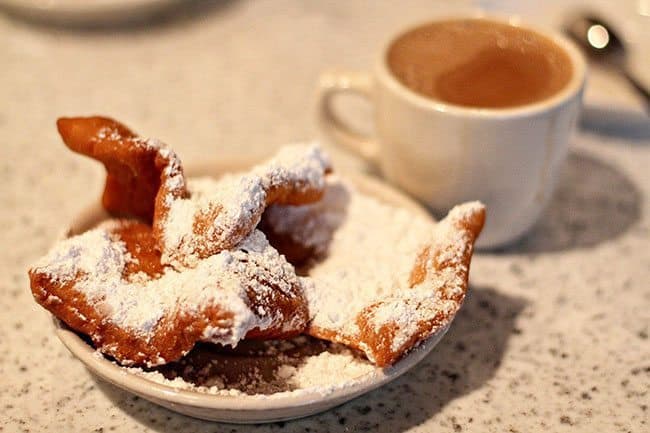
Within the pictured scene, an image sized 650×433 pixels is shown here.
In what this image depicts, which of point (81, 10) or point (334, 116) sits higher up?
point (81, 10)

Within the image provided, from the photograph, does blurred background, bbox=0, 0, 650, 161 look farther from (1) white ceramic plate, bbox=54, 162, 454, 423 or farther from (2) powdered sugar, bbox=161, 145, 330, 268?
(1) white ceramic plate, bbox=54, 162, 454, 423

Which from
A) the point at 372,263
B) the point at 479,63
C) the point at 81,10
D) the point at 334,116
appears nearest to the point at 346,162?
the point at 334,116

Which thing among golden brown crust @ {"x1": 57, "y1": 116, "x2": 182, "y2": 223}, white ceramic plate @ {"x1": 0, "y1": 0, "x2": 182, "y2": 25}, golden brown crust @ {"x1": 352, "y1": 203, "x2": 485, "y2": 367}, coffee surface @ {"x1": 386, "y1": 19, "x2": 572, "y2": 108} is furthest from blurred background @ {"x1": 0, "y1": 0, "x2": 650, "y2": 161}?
golden brown crust @ {"x1": 352, "y1": 203, "x2": 485, "y2": 367}

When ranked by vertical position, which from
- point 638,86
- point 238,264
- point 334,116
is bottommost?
point 638,86

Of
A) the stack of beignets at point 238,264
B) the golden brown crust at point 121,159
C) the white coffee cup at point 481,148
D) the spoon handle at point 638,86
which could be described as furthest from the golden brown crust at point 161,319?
the spoon handle at point 638,86

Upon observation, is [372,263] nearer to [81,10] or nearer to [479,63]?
[479,63]

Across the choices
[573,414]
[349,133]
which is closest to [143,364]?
[573,414]

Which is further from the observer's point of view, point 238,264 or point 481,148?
point 481,148

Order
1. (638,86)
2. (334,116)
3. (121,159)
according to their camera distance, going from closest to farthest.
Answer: (121,159)
(334,116)
(638,86)

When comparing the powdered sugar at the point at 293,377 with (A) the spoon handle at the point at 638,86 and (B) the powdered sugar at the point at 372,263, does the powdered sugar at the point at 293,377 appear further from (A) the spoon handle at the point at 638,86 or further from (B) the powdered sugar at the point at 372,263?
(A) the spoon handle at the point at 638,86
